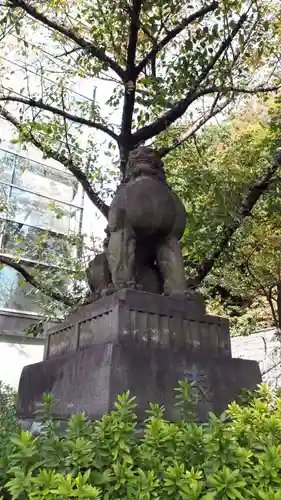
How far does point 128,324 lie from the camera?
3633 mm

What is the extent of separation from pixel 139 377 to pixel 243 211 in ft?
13.6

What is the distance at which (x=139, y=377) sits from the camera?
134 inches

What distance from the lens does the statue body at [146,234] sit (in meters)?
4.23

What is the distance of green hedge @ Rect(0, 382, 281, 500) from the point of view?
1748 mm

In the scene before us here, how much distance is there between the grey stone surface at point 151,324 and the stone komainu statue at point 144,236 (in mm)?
250

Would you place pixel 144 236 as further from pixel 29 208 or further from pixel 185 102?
pixel 29 208

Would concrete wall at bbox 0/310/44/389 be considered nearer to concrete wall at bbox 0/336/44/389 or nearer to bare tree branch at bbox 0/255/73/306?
concrete wall at bbox 0/336/44/389

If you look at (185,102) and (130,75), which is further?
(185,102)

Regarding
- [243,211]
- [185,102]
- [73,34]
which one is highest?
[73,34]

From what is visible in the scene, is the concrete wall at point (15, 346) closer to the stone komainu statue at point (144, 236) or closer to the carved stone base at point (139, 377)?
the carved stone base at point (139, 377)

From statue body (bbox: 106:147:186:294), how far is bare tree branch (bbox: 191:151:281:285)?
2.11 meters

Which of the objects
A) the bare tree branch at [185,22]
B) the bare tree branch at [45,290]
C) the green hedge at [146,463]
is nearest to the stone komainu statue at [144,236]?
the green hedge at [146,463]

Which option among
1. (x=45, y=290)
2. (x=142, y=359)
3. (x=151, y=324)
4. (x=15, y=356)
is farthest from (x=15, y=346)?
(x=142, y=359)

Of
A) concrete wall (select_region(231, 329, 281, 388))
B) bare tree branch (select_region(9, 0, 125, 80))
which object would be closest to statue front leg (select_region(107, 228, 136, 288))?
bare tree branch (select_region(9, 0, 125, 80))
